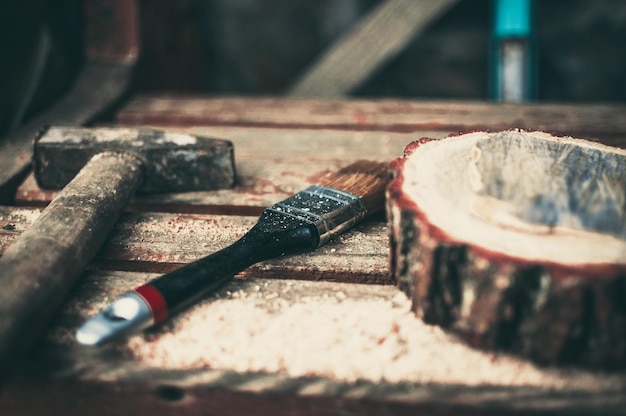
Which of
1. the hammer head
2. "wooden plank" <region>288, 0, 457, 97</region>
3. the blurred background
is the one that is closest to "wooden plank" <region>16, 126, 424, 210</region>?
the hammer head

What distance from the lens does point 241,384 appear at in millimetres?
828

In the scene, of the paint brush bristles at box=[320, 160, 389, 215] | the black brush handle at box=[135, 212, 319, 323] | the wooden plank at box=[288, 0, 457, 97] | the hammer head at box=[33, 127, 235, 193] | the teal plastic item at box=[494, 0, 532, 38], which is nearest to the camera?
Answer: the black brush handle at box=[135, 212, 319, 323]

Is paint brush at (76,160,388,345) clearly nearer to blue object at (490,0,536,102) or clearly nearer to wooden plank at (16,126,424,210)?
wooden plank at (16,126,424,210)

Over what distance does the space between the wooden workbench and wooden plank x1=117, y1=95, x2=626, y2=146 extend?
2.03ft

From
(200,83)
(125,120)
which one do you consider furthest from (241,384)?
(200,83)

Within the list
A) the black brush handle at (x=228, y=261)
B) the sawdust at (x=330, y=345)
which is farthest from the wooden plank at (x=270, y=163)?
the sawdust at (x=330, y=345)

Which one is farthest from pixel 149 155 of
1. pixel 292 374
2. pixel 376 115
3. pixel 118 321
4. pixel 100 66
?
pixel 100 66

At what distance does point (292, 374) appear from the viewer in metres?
0.83

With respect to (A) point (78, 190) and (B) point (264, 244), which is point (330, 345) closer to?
(B) point (264, 244)

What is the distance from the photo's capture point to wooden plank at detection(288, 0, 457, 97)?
242 cm

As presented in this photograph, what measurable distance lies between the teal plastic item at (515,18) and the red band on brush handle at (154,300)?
1.67 metres

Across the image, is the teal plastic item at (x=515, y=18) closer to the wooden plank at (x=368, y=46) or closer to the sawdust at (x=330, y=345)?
the wooden plank at (x=368, y=46)

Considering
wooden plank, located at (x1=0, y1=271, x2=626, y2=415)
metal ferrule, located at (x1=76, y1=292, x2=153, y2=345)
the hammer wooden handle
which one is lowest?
wooden plank, located at (x1=0, y1=271, x2=626, y2=415)

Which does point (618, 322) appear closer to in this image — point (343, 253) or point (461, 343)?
point (461, 343)
